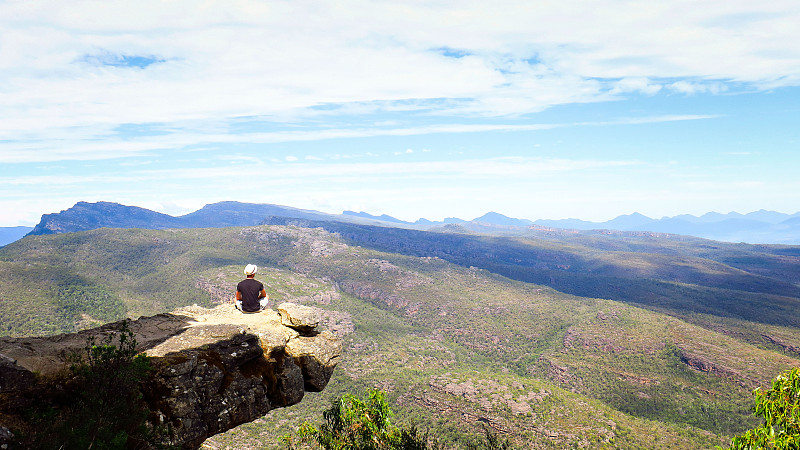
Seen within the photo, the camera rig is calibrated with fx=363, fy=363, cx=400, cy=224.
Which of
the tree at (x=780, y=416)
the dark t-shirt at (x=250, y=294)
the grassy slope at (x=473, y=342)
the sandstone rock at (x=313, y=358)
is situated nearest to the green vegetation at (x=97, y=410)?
the sandstone rock at (x=313, y=358)

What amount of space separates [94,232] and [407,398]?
195 metres

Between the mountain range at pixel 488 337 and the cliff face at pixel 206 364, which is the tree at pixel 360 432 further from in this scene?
the mountain range at pixel 488 337

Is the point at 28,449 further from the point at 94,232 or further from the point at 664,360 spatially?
the point at 94,232

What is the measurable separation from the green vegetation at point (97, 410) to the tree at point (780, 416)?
79.7ft

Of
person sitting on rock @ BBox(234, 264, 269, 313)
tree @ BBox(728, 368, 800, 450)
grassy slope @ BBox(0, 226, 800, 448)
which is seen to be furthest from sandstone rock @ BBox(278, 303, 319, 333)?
grassy slope @ BBox(0, 226, 800, 448)

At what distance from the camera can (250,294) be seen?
1011 inches

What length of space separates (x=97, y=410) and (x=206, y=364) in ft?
21.3

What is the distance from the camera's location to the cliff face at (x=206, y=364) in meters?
13.9

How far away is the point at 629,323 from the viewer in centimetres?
13512

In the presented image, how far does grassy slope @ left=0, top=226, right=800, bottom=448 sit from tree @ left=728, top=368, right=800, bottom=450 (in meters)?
62.0

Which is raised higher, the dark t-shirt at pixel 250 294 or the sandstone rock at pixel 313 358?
the dark t-shirt at pixel 250 294

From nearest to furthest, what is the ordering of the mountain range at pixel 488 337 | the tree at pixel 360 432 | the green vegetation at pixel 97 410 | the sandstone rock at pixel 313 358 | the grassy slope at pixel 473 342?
the green vegetation at pixel 97 410 → the sandstone rock at pixel 313 358 → the tree at pixel 360 432 → the mountain range at pixel 488 337 → the grassy slope at pixel 473 342

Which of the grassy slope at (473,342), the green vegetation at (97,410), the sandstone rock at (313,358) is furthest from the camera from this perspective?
the grassy slope at (473,342)

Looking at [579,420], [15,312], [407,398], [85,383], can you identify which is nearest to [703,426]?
[579,420]
